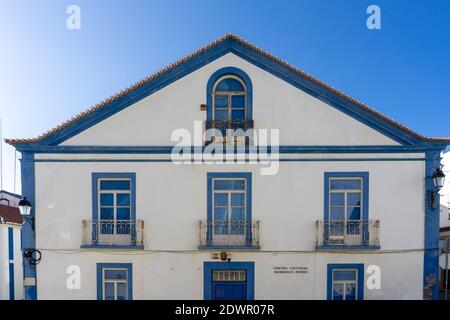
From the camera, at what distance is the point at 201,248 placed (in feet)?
23.8

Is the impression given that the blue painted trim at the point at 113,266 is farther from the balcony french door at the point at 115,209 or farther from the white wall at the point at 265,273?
the balcony french door at the point at 115,209

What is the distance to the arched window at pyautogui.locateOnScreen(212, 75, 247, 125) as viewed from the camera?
771 cm

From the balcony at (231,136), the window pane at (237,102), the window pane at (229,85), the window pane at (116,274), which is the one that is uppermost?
the window pane at (229,85)

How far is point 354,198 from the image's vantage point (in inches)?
299

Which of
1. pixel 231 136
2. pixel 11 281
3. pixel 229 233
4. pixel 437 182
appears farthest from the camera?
pixel 11 281

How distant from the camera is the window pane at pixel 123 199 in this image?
764 centimetres

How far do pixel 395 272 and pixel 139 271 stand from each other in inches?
279

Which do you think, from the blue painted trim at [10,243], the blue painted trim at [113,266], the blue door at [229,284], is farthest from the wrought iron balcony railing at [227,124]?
the blue painted trim at [10,243]

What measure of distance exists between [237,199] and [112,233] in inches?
143

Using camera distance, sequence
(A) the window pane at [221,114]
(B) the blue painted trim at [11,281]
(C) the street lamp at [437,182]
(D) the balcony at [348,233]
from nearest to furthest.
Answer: (C) the street lamp at [437,182]
(D) the balcony at [348,233]
(A) the window pane at [221,114]
(B) the blue painted trim at [11,281]

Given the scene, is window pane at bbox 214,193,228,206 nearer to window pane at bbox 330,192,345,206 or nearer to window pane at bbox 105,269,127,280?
window pane at bbox 330,192,345,206

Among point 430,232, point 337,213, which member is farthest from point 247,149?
point 430,232

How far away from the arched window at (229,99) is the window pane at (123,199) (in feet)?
11.0

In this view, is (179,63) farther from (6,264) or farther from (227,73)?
(6,264)
